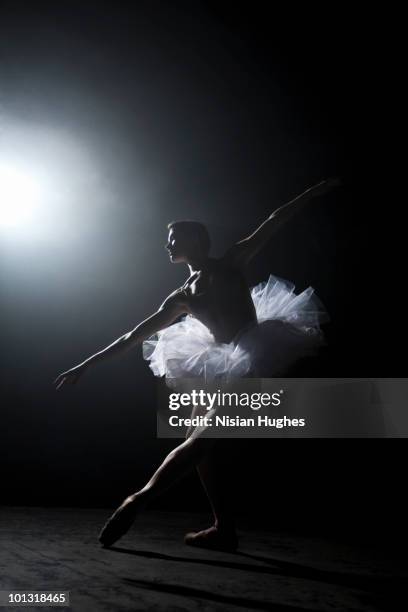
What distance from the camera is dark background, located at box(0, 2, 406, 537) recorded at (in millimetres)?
3270


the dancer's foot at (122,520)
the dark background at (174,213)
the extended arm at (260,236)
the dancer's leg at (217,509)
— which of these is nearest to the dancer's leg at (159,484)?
the dancer's foot at (122,520)

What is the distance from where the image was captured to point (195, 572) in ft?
5.50

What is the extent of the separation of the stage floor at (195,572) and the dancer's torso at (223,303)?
0.78m

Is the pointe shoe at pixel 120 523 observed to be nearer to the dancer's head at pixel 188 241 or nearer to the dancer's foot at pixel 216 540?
the dancer's foot at pixel 216 540

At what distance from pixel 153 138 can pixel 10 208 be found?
3.27ft

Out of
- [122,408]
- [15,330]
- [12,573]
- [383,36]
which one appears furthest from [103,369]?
[383,36]

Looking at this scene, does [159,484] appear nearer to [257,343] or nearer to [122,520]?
[122,520]

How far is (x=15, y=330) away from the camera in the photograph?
12.6 ft

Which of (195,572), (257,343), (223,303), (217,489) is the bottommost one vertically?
(195,572)

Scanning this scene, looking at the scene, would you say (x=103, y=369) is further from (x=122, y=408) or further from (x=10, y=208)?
(x=10, y=208)

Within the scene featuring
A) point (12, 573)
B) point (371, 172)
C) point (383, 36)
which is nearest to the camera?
point (12, 573)

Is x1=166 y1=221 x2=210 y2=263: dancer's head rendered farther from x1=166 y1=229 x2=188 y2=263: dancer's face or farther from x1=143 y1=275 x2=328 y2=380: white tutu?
x1=143 y1=275 x2=328 y2=380: white tutu

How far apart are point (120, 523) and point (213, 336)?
757 millimetres

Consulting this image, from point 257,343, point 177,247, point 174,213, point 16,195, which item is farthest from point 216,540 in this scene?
point 16,195
